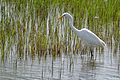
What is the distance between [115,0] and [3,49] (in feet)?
23.5

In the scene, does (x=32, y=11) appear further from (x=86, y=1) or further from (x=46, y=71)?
(x=46, y=71)

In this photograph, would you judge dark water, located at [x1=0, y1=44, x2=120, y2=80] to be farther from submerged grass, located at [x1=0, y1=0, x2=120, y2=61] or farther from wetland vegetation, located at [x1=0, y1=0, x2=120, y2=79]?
submerged grass, located at [x1=0, y1=0, x2=120, y2=61]

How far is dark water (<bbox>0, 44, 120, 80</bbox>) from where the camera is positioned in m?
7.88

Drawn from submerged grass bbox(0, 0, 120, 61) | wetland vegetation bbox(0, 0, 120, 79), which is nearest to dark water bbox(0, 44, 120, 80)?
wetland vegetation bbox(0, 0, 120, 79)

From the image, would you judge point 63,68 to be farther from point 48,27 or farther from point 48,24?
point 48,24

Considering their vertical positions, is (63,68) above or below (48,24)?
below

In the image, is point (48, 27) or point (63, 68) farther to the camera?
point (48, 27)

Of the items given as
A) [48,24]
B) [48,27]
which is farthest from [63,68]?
[48,24]

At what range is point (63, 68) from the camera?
8.57m

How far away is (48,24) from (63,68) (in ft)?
10.2

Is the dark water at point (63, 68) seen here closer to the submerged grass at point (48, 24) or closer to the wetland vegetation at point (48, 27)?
the wetland vegetation at point (48, 27)

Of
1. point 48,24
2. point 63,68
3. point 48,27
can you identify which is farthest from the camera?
point 48,24

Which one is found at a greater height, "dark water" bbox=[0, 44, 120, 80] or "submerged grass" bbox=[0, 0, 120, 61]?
"submerged grass" bbox=[0, 0, 120, 61]

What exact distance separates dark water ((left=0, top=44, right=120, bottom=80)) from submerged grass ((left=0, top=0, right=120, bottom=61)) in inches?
11.0
